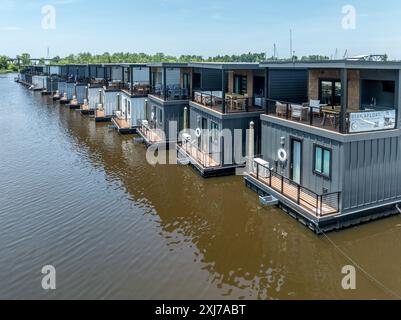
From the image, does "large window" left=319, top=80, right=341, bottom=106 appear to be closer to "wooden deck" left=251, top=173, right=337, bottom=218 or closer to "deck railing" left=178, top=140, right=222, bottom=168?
"wooden deck" left=251, top=173, right=337, bottom=218

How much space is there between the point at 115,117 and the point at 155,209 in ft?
77.1

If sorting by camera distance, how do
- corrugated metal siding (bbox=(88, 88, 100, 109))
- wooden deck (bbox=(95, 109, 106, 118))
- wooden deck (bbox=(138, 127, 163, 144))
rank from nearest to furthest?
wooden deck (bbox=(138, 127, 163, 144)) < wooden deck (bbox=(95, 109, 106, 118)) < corrugated metal siding (bbox=(88, 88, 100, 109))

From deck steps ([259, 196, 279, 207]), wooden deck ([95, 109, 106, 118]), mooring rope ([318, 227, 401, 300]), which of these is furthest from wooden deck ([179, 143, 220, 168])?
wooden deck ([95, 109, 106, 118])

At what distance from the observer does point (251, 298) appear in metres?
11.3

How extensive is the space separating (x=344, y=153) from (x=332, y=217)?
90.0 inches

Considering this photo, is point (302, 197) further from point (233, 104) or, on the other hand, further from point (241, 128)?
point (233, 104)

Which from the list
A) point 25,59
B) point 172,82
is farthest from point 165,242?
point 25,59

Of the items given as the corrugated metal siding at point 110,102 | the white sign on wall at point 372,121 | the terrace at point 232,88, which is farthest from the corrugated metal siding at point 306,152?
the corrugated metal siding at point 110,102

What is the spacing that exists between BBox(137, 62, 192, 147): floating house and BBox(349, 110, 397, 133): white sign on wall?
616 inches

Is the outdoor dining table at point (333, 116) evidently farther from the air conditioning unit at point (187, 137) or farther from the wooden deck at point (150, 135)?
the wooden deck at point (150, 135)

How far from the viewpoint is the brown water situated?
11.9 meters

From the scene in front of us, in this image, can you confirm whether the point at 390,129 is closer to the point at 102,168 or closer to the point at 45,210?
the point at 45,210
